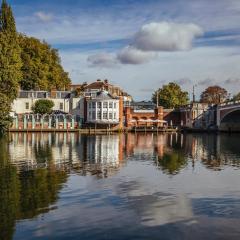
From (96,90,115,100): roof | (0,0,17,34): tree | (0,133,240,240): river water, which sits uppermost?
(0,0,17,34): tree

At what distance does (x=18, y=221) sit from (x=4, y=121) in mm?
37543

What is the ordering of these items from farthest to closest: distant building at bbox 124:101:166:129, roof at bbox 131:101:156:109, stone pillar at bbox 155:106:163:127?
roof at bbox 131:101:156:109
stone pillar at bbox 155:106:163:127
distant building at bbox 124:101:166:129

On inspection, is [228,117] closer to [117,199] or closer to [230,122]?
[230,122]

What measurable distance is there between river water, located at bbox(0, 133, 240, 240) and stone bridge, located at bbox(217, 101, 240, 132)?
198ft

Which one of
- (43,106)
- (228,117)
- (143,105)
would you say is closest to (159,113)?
(143,105)

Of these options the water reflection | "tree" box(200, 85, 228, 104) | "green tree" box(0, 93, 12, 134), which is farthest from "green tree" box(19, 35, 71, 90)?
the water reflection

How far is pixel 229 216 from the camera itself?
1988 cm

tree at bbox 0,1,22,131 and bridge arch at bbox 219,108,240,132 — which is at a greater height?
tree at bbox 0,1,22,131

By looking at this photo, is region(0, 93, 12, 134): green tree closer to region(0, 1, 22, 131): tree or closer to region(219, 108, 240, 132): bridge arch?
region(0, 1, 22, 131): tree

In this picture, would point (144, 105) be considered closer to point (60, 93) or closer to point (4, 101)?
point (60, 93)

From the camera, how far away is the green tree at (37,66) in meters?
98.9

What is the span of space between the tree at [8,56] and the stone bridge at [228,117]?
143ft

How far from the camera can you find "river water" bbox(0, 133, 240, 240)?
1775cm

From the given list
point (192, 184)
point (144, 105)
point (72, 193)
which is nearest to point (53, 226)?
point (72, 193)
